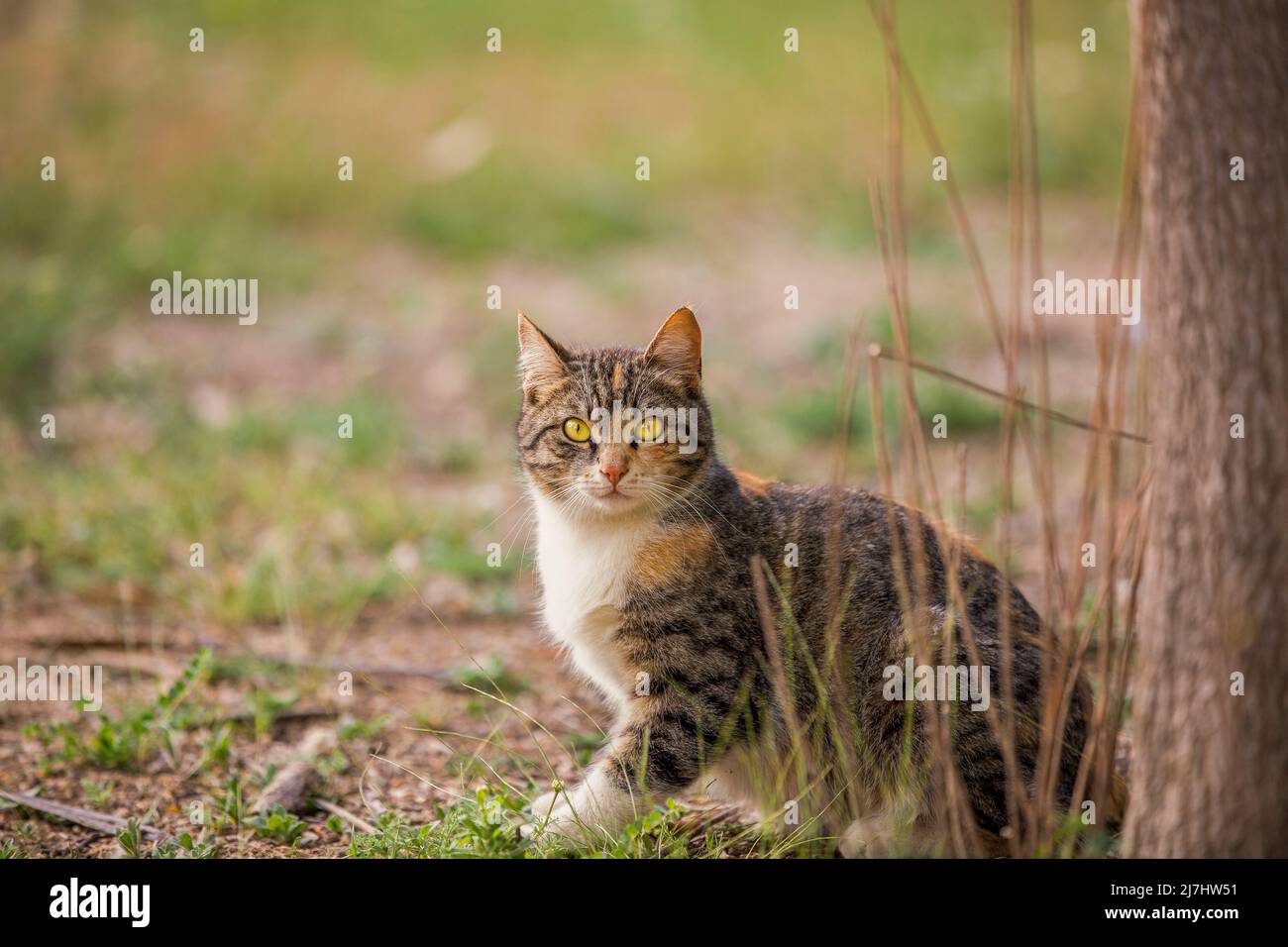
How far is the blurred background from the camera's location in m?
4.92

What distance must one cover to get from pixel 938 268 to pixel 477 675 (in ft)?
16.5

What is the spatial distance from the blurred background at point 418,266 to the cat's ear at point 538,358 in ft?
2.02

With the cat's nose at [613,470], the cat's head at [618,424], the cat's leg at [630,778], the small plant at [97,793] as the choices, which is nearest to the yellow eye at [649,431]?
the cat's head at [618,424]

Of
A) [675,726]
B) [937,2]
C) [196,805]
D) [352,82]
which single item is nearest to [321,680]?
[196,805]

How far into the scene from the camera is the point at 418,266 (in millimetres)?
8625

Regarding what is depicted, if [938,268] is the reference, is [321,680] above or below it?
below

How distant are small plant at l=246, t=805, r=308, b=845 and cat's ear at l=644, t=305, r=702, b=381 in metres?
1.43

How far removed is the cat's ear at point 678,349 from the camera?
3.30 m

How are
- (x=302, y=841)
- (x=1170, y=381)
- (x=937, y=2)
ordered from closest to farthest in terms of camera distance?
(x=1170, y=381), (x=302, y=841), (x=937, y=2)

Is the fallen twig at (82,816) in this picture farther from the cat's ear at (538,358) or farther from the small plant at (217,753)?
the cat's ear at (538,358)

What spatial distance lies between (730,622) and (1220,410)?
1.28m

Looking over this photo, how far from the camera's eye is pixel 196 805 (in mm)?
3354

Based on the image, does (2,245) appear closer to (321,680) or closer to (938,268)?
(321,680)
